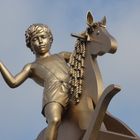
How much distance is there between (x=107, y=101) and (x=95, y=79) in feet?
1.03

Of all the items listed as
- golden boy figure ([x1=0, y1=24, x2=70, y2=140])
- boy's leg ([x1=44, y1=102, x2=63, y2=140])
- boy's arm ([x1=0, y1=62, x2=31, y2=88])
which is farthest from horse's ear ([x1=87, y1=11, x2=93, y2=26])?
boy's arm ([x1=0, y1=62, x2=31, y2=88])

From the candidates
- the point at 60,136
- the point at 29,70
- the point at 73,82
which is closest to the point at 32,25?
the point at 29,70

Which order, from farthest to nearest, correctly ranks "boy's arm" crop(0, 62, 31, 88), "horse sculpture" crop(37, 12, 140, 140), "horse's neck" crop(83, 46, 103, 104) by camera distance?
1. "boy's arm" crop(0, 62, 31, 88)
2. "horse's neck" crop(83, 46, 103, 104)
3. "horse sculpture" crop(37, 12, 140, 140)

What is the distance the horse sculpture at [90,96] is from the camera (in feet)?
16.3

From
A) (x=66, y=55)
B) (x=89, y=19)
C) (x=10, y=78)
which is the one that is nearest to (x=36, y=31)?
(x=66, y=55)

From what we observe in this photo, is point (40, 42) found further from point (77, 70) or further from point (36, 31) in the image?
point (77, 70)

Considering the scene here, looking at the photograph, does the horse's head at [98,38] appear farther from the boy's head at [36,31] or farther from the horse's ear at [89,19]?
the boy's head at [36,31]

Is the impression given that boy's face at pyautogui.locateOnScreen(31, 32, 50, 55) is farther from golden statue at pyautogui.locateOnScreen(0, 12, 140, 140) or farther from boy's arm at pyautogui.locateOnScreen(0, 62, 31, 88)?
boy's arm at pyautogui.locateOnScreen(0, 62, 31, 88)

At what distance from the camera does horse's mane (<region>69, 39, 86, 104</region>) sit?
17.5 ft

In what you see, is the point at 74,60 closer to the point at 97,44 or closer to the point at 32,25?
the point at 97,44

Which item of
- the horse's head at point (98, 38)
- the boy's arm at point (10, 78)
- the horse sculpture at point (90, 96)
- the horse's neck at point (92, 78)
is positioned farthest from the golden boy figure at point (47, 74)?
the horse's head at point (98, 38)

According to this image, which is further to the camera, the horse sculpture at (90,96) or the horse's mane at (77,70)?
the horse's mane at (77,70)

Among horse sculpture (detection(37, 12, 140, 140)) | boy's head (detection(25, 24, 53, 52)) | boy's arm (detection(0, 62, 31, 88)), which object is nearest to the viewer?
horse sculpture (detection(37, 12, 140, 140))

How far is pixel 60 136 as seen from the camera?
528 cm
